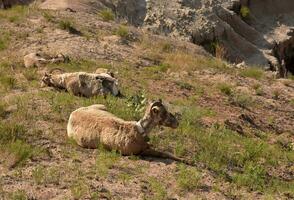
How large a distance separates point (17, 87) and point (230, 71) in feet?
22.5

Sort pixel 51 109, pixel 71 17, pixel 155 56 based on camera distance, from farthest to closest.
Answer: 1. pixel 71 17
2. pixel 155 56
3. pixel 51 109

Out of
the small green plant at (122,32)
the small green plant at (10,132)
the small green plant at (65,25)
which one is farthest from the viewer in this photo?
the small green plant at (122,32)

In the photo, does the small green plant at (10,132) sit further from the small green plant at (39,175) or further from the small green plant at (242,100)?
the small green plant at (242,100)

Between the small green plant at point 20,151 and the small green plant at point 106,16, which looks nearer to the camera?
the small green plant at point 20,151

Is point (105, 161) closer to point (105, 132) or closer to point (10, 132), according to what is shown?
point (105, 132)

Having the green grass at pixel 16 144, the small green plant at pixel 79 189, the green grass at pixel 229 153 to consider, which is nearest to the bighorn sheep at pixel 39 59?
the green grass at pixel 229 153

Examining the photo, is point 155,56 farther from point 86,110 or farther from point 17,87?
point 86,110

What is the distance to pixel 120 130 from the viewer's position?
28.4ft

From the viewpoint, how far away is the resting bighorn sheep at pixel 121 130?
8.66 meters

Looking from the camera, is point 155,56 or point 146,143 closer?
point 146,143

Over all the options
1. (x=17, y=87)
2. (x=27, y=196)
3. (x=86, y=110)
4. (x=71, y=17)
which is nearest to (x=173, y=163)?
(x=86, y=110)

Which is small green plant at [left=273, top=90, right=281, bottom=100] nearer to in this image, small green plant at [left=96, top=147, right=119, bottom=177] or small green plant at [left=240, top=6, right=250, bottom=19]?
small green plant at [left=96, top=147, right=119, bottom=177]

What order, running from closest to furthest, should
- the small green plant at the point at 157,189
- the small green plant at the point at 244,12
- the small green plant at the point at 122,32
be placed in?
the small green plant at the point at 157,189 < the small green plant at the point at 122,32 < the small green plant at the point at 244,12

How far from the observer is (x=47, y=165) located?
8.30 meters
